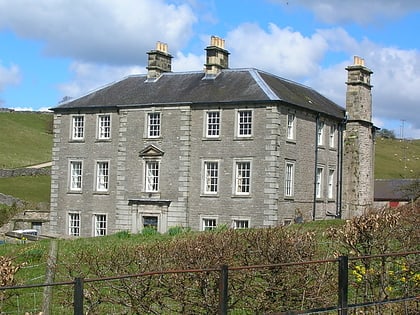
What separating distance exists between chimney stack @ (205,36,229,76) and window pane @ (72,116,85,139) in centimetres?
794

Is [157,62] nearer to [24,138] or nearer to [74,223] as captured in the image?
[74,223]

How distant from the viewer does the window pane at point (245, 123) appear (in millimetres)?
38997

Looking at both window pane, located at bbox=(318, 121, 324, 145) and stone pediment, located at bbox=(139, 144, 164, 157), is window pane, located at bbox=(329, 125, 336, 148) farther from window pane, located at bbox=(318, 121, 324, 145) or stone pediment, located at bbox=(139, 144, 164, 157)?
stone pediment, located at bbox=(139, 144, 164, 157)

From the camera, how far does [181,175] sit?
4025 cm

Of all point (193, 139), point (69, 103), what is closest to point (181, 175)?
point (193, 139)

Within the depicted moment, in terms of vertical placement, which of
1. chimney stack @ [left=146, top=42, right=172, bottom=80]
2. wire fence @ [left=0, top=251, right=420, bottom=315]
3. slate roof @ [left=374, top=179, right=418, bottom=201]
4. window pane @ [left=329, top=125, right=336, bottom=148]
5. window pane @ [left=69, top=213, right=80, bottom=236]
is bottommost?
window pane @ [left=69, top=213, right=80, bottom=236]

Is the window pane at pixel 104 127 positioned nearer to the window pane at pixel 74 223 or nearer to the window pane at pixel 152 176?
the window pane at pixel 152 176

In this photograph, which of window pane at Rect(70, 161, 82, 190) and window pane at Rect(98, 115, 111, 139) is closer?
window pane at Rect(98, 115, 111, 139)

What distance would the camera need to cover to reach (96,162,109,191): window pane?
42844mm

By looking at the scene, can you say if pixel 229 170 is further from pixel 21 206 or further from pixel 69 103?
pixel 21 206

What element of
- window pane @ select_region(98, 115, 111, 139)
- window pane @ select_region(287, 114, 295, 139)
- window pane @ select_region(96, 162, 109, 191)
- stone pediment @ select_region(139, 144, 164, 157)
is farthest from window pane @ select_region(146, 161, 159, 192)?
window pane @ select_region(287, 114, 295, 139)

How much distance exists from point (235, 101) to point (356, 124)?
30.9 ft

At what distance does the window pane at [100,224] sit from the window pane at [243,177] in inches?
329

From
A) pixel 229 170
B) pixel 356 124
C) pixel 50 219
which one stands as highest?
pixel 356 124
